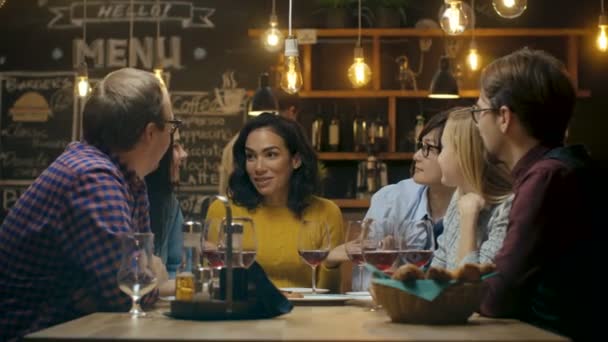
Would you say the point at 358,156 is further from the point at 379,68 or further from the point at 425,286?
the point at 425,286

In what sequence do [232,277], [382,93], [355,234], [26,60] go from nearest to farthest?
[232,277], [355,234], [382,93], [26,60]

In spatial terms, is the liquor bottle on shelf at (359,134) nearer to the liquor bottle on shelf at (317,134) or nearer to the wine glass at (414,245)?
the liquor bottle on shelf at (317,134)

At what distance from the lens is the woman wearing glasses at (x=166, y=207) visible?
12.3 ft

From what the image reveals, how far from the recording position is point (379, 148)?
6891 millimetres

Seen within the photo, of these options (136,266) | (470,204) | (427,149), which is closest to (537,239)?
(470,204)

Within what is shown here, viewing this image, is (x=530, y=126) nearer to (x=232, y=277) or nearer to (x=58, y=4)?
(x=232, y=277)

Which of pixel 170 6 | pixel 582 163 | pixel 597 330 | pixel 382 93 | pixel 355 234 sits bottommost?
pixel 597 330

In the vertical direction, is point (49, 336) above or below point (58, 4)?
below

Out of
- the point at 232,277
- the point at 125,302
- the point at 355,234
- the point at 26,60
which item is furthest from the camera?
the point at 26,60

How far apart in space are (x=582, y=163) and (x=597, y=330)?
0.42 meters

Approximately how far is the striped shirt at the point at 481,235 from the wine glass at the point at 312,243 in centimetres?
37

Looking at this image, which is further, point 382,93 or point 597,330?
point 382,93

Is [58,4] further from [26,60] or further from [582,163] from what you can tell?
[582,163]

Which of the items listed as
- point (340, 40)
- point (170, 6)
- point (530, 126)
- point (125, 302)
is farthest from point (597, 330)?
point (170, 6)
